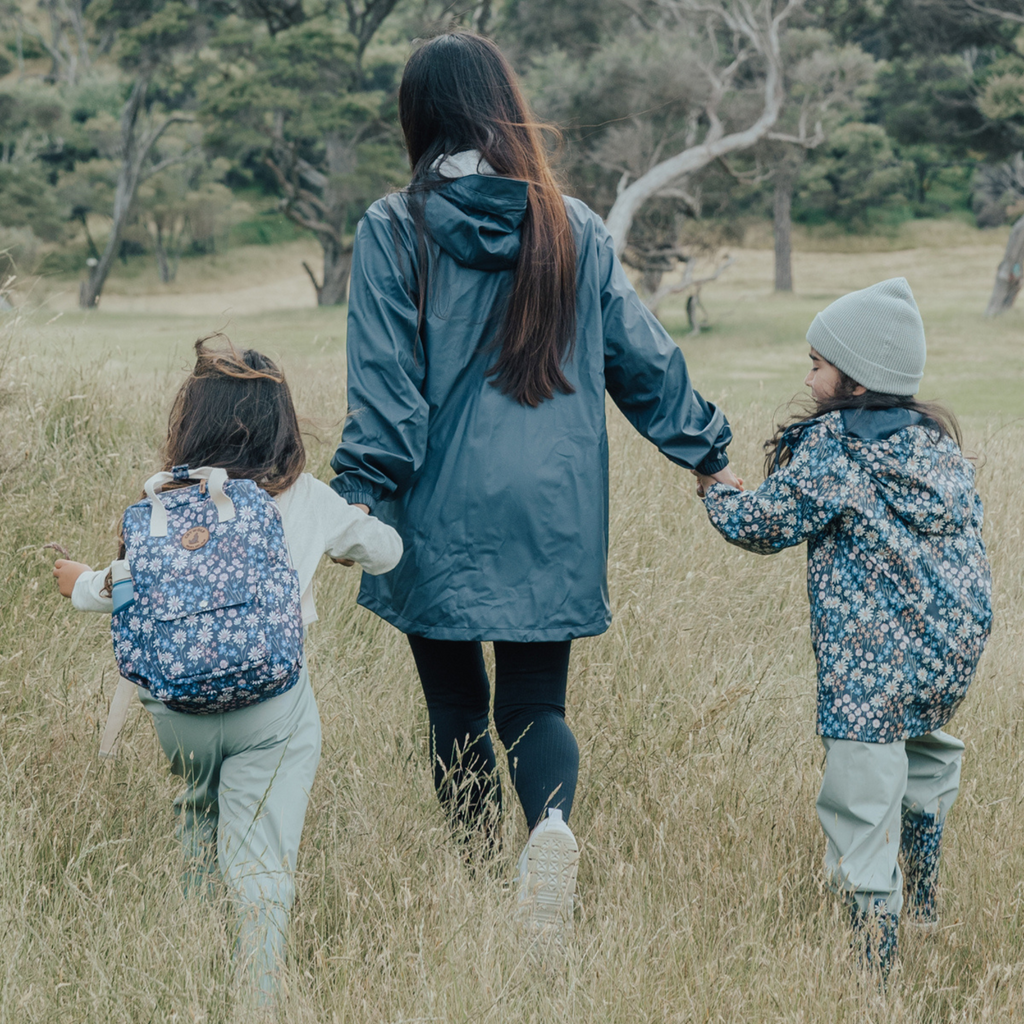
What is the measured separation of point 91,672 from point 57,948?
4.29ft

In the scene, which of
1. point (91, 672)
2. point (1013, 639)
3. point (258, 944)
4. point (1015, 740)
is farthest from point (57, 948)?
point (1013, 639)

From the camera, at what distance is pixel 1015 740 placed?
304cm

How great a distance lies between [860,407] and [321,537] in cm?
108

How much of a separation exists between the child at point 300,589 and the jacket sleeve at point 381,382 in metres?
0.08

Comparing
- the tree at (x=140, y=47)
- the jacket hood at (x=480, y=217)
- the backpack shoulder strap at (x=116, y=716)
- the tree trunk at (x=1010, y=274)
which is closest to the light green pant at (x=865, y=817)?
the jacket hood at (x=480, y=217)

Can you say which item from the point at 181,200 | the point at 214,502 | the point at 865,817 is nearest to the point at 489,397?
the point at 214,502

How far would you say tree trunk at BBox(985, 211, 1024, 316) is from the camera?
19375mm

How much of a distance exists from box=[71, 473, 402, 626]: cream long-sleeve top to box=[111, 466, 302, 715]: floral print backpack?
85mm

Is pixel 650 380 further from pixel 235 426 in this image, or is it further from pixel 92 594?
pixel 92 594

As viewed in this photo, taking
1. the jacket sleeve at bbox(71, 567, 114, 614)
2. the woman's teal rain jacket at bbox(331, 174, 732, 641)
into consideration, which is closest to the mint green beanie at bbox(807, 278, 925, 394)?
the woman's teal rain jacket at bbox(331, 174, 732, 641)

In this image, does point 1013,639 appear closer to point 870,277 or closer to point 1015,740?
point 1015,740

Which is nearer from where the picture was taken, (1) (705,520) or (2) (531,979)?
(2) (531,979)

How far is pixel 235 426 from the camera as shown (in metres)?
2.14

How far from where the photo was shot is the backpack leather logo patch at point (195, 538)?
1983 millimetres
